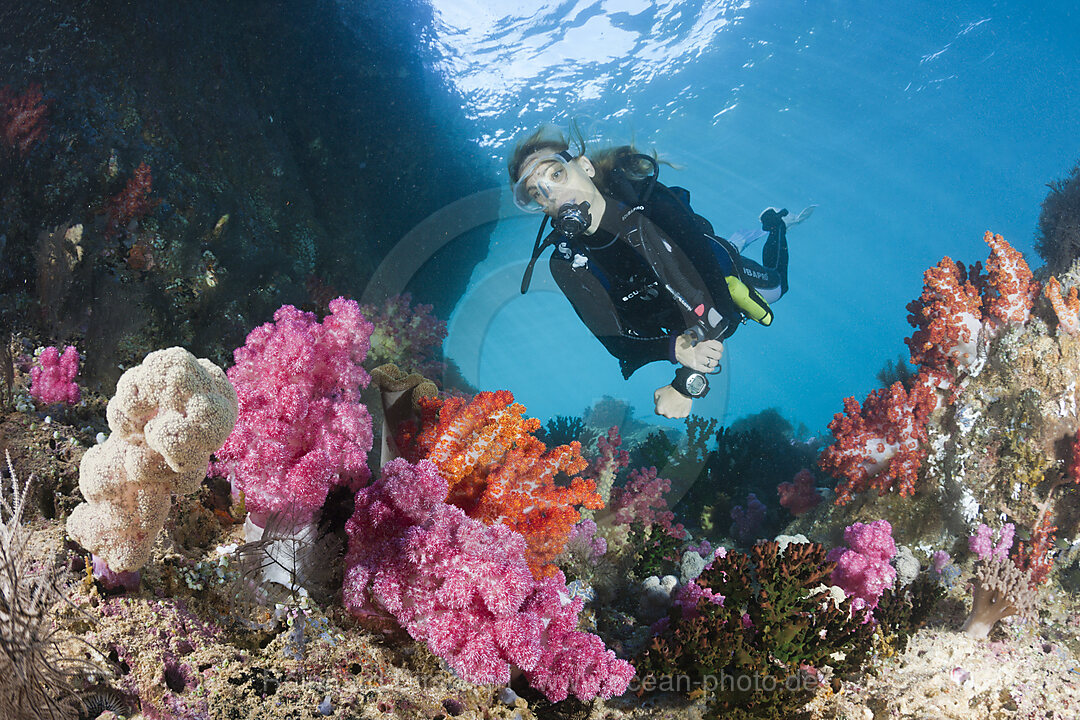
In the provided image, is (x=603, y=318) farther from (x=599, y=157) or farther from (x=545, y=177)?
(x=599, y=157)

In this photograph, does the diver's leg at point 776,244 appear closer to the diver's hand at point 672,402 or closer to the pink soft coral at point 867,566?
the diver's hand at point 672,402

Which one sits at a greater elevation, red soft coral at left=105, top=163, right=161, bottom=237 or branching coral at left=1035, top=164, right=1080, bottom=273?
red soft coral at left=105, top=163, right=161, bottom=237

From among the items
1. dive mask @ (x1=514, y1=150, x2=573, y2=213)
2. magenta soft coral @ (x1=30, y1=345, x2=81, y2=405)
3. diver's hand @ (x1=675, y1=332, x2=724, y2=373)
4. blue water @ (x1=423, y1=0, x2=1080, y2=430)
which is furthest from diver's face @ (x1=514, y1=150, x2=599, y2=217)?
magenta soft coral @ (x1=30, y1=345, x2=81, y2=405)

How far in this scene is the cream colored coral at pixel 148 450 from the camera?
1.44 meters

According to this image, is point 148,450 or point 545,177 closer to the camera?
point 148,450

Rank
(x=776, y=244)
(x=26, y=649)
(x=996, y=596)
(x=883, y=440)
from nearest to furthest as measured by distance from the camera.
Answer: (x=26, y=649)
(x=996, y=596)
(x=883, y=440)
(x=776, y=244)

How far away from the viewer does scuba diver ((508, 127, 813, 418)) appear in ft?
18.2

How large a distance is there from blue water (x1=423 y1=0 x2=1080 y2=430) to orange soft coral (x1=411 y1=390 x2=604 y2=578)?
558 centimetres

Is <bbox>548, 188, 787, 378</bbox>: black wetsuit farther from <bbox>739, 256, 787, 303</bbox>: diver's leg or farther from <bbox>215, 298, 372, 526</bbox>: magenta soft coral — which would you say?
<bbox>215, 298, 372, 526</bbox>: magenta soft coral

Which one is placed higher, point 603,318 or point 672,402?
point 603,318

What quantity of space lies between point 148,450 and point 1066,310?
289 inches

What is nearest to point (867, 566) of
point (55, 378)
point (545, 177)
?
point (545, 177)

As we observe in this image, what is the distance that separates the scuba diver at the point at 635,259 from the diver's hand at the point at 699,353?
0.01m

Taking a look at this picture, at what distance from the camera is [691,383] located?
5254 mm
